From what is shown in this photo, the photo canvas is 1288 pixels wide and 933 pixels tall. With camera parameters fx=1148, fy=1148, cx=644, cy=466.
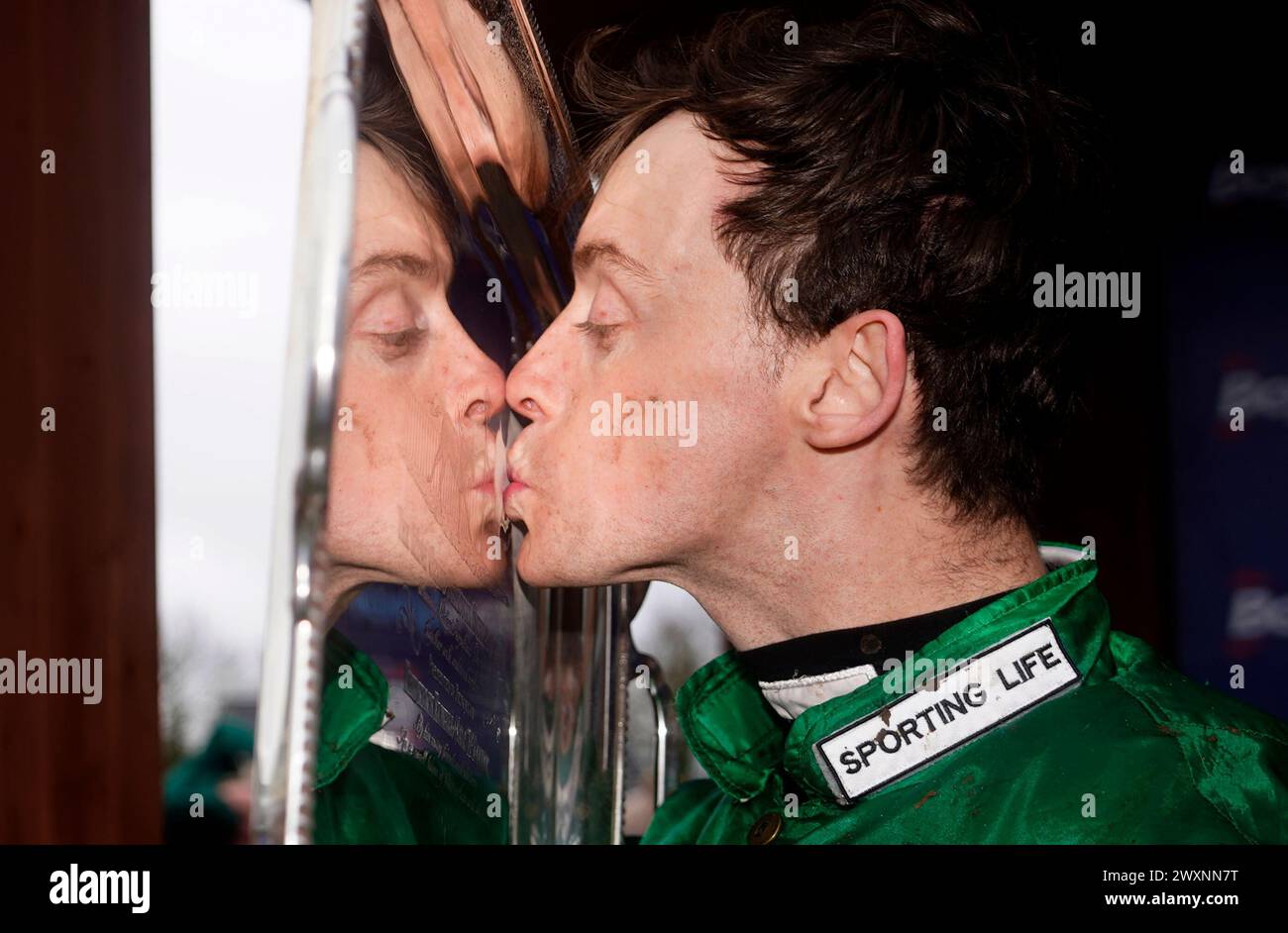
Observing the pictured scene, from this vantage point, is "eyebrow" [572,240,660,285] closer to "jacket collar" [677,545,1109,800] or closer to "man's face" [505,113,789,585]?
"man's face" [505,113,789,585]

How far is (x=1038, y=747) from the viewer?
69 cm

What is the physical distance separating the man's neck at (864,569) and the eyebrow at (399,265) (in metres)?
0.31

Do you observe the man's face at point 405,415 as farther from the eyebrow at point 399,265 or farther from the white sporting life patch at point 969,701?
the white sporting life patch at point 969,701

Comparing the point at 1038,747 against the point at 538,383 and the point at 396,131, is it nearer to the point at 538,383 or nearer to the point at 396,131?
the point at 538,383

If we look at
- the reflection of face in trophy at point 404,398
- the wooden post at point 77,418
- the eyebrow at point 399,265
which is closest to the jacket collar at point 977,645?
the reflection of face in trophy at point 404,398

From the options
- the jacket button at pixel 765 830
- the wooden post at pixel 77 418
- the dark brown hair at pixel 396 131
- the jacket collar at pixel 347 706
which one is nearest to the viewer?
the dark brown hair at pixel 396 131

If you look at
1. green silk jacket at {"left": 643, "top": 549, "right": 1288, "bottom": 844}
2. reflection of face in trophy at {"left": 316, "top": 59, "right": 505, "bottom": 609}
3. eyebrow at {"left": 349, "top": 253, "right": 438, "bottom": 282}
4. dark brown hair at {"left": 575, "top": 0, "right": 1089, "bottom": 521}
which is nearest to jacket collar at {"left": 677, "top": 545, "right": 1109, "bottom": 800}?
green silk jacket at {"left": 643, "top": 549, "right": 1288, "bottom": 844}

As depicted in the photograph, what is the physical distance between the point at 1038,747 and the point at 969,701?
1.8 inches

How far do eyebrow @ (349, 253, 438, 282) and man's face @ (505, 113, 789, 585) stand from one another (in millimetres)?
173

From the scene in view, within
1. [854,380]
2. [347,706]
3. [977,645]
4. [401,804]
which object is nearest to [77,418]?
[401,804]

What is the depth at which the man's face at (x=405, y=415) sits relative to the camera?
0.53 metres

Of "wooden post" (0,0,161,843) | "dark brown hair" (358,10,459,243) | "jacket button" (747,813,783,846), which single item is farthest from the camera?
"wooden post" (0,0,161,843)

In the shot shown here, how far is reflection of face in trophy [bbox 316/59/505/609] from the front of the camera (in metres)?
0.52
